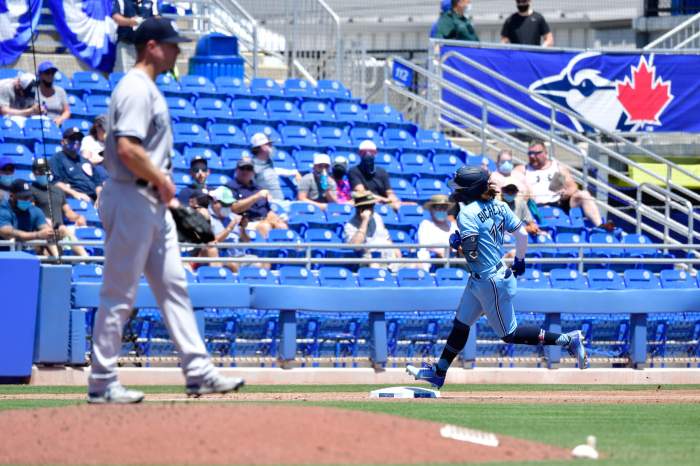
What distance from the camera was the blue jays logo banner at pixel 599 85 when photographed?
68.9 ft

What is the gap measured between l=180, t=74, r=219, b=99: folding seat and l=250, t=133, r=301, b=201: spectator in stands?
96.3 inches

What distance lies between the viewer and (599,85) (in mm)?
21219

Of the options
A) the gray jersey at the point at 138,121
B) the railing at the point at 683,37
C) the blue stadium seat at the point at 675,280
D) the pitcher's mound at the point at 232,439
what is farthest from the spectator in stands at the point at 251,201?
the railing at the point at 683,37

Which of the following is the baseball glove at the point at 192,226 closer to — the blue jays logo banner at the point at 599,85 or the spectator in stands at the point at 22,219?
the spectator in stands at the point at 22,219

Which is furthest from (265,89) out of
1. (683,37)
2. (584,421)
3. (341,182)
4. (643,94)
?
(584,421)

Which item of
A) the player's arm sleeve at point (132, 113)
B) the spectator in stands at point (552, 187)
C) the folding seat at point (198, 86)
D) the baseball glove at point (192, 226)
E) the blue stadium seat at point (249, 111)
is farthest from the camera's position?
the folding seat at point (198, 86)

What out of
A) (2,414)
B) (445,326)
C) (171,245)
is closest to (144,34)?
(171,245)

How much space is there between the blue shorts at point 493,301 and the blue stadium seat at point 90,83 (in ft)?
28.3

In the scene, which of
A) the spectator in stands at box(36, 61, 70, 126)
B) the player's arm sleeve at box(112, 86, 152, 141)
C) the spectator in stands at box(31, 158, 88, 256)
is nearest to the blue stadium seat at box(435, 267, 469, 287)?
the spectator in stands at box(31, 158, 88, 256)

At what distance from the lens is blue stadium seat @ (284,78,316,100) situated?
2006 cm

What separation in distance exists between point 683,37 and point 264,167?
11.2 meters

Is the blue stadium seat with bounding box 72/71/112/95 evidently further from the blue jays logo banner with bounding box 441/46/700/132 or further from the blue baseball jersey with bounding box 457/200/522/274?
the blue baseball jersey with bounding box 457/200/522/274

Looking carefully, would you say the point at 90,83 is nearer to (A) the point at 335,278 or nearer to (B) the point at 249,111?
(B) the point at 249,111

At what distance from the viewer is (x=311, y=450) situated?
6852 millimetres
